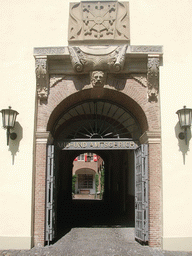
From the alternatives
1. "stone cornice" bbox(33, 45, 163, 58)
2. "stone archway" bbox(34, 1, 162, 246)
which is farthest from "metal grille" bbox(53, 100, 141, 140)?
"stone cornice" bbox(33, 45, 163, 58)

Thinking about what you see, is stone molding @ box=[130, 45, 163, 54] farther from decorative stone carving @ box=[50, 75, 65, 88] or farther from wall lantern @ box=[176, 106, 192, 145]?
decorative stone carving @ box=[50, 75, 65, 88]

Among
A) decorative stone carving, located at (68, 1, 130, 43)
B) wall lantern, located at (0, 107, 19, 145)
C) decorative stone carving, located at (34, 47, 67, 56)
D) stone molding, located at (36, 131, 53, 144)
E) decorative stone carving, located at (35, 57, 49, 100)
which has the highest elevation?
decorative stone carving, located at (68, 1, 130, 43)

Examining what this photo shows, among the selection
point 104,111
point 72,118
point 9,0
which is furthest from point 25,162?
point 9,0

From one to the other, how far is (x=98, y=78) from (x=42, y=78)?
4.55 ft

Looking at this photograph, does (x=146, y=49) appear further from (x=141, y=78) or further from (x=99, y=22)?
(x=99, y=22)

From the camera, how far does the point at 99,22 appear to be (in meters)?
7.63

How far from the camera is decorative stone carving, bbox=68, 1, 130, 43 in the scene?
760 cm

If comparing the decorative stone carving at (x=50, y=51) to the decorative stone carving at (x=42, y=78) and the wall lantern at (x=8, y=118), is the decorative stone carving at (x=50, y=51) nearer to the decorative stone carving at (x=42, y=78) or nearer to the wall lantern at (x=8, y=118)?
the decorative stone carving at (x=42, y=78)

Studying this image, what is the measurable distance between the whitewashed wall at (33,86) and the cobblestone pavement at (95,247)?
1.12 feet

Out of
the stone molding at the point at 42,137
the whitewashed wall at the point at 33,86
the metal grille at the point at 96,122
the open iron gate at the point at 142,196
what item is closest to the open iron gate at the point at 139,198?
the open iron gate at the point at 142,196

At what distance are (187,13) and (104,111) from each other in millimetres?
3735

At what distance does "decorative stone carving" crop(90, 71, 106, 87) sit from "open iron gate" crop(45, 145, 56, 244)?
194 centimetres

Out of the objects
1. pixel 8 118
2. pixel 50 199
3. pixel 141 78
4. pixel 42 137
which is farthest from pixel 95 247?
pixel 141 78

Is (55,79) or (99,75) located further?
(55,79)
